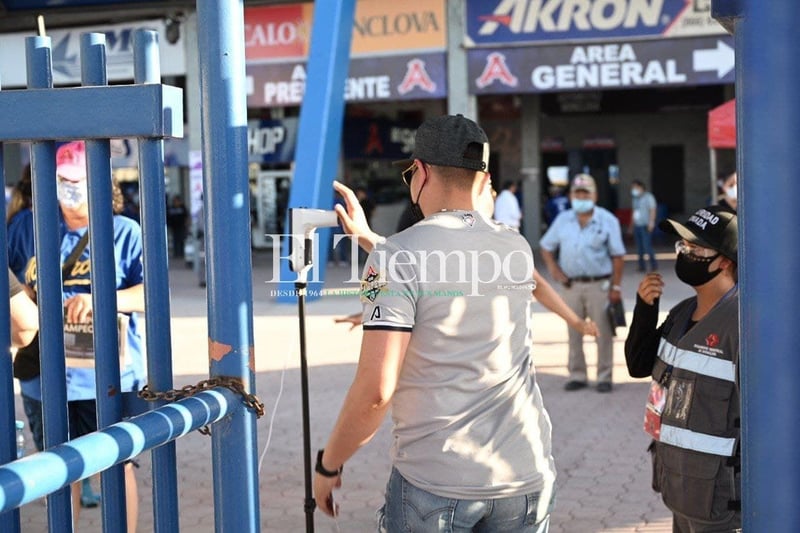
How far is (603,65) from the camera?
2064cm

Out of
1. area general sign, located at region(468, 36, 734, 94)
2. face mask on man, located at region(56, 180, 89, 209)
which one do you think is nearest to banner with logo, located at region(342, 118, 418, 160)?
area general sign, located at region(468, 36, 734, 94)

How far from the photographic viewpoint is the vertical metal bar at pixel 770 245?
178 cm

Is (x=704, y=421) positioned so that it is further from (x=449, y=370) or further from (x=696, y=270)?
(x=449, y=370)

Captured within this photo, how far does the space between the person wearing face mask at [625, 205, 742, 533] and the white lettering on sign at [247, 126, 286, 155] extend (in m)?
20.5

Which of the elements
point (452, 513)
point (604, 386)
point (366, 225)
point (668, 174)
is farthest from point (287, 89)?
point (452, 513)

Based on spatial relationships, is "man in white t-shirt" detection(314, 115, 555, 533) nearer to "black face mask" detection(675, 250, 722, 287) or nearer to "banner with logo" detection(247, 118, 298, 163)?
"black face mask" detection(675, 250, 722, 287)

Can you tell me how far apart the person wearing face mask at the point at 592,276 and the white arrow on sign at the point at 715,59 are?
12696mm

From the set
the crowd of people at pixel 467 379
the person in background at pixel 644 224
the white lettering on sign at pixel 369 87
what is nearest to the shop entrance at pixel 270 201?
the white lettering on sign at pixel 369 87

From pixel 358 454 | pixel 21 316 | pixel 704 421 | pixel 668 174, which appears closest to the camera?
pixel 21 316

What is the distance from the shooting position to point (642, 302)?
375 cm

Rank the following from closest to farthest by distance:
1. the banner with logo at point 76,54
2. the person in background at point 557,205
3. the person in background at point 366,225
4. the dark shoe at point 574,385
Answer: the person in background at point 366,225 < the dark shoe at point 574,385 < the banner with logo at point 76,54 < the person in background at point 557,205

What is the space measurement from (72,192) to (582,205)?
5.74 meters

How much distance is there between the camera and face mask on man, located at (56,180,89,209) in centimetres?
398

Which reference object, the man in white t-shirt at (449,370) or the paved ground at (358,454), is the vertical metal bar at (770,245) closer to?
the man in white t-shirt at (449,370)
